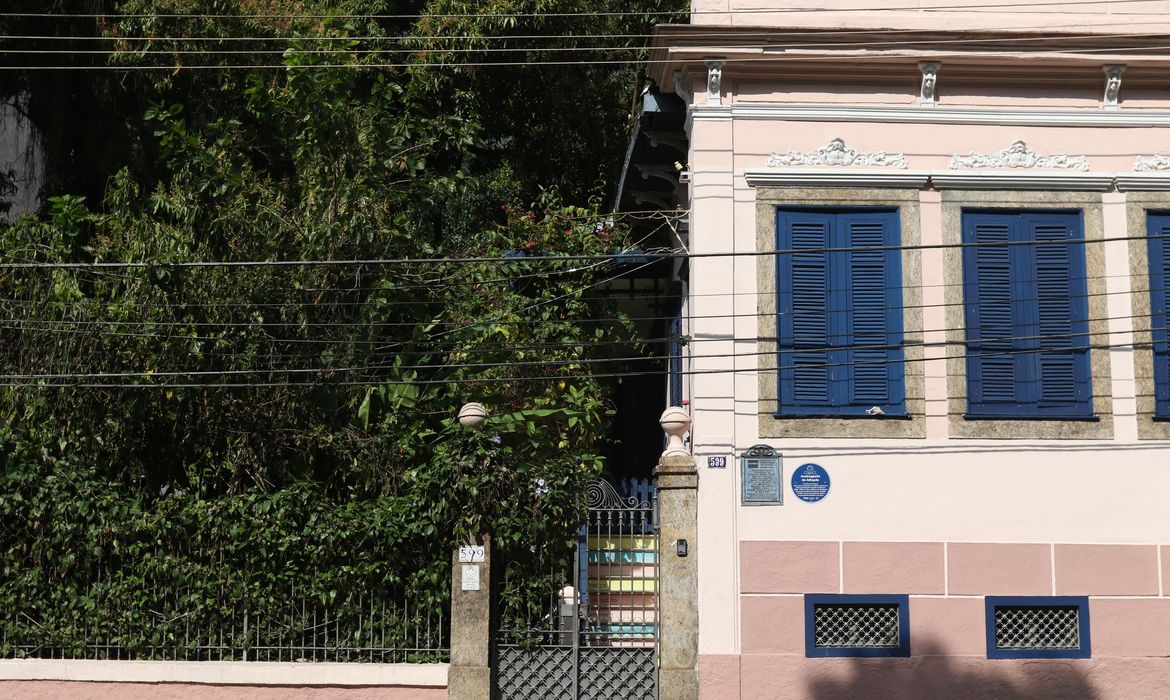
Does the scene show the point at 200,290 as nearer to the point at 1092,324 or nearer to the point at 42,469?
the point at 42,469

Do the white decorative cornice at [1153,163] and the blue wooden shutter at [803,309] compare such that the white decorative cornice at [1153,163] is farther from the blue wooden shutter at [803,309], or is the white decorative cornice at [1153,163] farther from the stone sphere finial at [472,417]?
the stone sphere finial at [472,417]

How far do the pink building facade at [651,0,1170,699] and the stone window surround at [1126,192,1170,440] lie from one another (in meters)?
0.02

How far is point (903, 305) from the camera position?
40.7 ft

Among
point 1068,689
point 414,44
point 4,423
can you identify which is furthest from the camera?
point 414,44

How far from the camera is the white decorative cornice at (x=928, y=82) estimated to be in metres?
12.6

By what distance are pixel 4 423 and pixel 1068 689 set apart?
34.4 feet

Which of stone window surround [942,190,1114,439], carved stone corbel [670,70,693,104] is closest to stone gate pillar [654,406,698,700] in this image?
stone window surround [942,190,1114,439]

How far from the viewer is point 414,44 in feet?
62.7

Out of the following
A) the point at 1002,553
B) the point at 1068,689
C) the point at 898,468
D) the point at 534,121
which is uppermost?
the point at 534,121

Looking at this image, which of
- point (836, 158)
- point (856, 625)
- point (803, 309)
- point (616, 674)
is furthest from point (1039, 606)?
point (836, 158)

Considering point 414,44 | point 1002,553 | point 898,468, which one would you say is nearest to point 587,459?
point 898,468

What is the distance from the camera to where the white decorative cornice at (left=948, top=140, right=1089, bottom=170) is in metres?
12.6

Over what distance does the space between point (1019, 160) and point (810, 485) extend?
3864 mm

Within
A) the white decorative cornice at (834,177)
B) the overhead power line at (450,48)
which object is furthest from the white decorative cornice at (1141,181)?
the white decorative cornice at (834,177)
